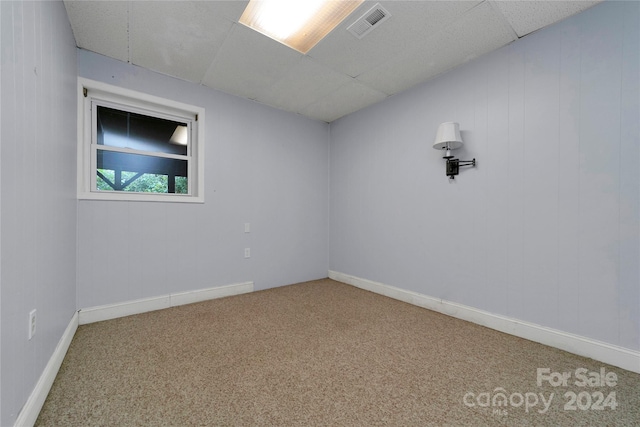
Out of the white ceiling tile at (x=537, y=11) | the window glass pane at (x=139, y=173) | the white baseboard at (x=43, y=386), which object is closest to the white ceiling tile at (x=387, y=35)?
the white ceiling tile at (x=537, y=11)

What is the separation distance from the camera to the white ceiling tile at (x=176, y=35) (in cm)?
182

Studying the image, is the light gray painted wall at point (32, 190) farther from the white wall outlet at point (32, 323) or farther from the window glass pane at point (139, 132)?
the window glass pane at point (139, 132)

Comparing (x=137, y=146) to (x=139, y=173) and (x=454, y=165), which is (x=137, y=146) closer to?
(x=139, y=173)

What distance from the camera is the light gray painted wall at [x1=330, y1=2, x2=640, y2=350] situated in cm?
167

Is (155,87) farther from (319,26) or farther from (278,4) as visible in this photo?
(319,26)

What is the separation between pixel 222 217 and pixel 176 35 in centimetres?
177

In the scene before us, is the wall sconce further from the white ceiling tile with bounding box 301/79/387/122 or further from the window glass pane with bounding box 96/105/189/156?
the window glass pane with bounding box 96/105/189/156

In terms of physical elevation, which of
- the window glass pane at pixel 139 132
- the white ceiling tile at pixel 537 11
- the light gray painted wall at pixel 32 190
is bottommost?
the light gray painted wall at pixel 32 190

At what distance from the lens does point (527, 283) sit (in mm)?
2045

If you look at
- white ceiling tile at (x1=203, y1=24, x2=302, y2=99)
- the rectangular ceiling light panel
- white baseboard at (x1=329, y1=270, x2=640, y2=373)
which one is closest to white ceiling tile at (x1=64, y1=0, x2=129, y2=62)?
white ceiling tile at (x1=203, y1=24, x2=302, y2=99)

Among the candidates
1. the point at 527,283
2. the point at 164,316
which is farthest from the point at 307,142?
the point at 527,283

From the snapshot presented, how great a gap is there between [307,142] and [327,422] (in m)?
3.28

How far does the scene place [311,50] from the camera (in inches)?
89.4

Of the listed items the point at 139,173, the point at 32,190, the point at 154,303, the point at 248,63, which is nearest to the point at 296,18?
the point at 248,63
